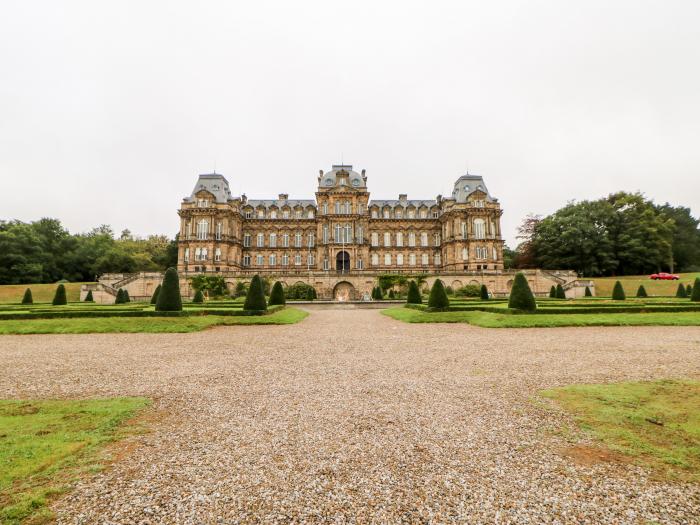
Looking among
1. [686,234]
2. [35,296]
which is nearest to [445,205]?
[686,234]

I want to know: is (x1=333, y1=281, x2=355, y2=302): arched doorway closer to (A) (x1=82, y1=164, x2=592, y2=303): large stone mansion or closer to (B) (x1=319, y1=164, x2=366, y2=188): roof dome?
(A) (x1=82, y1=164, x2=592, y2=303): large stone mansion

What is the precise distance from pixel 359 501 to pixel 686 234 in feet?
257

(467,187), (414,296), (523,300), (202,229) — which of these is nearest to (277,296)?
(414,296)

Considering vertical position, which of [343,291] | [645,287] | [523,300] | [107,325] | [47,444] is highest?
[343,291]

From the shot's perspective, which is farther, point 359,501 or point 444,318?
point 444,318

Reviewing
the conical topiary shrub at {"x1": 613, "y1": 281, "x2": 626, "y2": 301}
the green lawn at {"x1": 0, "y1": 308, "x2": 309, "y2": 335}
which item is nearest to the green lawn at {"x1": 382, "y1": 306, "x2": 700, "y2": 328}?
the conical topiary shrub at {"x1": 613, "y1": 281, "x2": 626, "y2": 301}

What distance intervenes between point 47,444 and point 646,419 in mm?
7916

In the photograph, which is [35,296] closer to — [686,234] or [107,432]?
[107,432]

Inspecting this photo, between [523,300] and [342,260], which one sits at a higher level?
[342,260]

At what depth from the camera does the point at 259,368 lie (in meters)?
9.18

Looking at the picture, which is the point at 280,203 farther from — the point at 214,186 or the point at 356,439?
the point at 356,439

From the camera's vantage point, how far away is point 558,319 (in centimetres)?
1814

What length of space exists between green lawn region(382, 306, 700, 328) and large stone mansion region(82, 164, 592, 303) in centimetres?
2555

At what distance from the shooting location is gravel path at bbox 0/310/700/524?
3.28m
